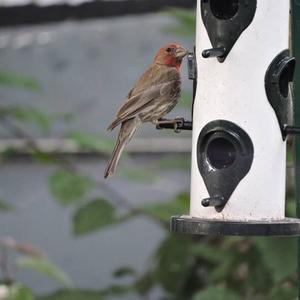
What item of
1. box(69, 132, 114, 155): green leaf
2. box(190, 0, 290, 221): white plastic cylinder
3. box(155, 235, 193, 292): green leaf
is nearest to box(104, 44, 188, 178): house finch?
box(190, 0, 290, 221): white plastic cylinder

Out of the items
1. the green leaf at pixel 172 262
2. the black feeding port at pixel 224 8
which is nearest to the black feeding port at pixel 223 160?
the black feeding port at pixel 224 8

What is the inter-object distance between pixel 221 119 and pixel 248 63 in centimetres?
28

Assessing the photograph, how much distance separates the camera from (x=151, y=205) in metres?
7.19

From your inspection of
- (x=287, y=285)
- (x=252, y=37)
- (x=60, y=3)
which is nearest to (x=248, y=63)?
(x=252, y=37)

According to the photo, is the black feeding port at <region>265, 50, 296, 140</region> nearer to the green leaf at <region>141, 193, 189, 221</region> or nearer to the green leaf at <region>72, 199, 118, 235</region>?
the green leaf at <region>141, 193, 189, 221</region>

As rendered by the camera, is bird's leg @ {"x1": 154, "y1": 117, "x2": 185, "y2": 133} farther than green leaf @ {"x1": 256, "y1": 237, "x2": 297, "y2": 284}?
No

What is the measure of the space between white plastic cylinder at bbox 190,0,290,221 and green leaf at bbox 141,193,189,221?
68.5 inches

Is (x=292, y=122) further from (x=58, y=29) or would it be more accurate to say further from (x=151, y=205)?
(x=58, y=29)

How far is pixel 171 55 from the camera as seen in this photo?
6215 mm

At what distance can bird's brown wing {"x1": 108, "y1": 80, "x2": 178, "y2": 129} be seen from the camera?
232 inches

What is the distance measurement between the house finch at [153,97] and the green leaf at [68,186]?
3.61 feet

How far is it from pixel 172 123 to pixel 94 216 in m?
1.60

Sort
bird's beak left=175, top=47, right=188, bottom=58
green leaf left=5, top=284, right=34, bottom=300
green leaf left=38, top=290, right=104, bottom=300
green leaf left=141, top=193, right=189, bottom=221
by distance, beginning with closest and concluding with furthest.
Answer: green leaf left=5, top=284, right=34, bottom=300 < bird's beak left=175, top=47, right=188, bottom=58 < green leaf left=38, top=290, right=104, bottom=300 < green leaf left=141, top=193, right=189, bottom=221

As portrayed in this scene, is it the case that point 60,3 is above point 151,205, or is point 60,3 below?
above
